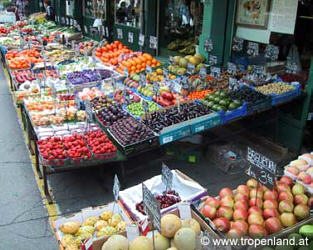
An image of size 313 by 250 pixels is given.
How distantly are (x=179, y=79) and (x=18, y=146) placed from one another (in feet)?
10.6

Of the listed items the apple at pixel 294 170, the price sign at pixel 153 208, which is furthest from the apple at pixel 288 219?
the price sign at pixel 153 208

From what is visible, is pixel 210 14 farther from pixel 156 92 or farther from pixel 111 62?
pixel 111 62

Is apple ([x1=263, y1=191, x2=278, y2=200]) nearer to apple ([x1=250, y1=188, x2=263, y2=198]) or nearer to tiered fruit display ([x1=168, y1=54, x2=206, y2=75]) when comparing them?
apple ([x1=250, y1=188, x2=263, y2=198])

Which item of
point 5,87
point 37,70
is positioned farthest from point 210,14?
point 5,87

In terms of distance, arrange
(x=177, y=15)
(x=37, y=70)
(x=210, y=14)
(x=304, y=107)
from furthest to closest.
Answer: (x=177, y=15) → (x=37, y=70) → (x=210, y=14) → (x=304, y=107)

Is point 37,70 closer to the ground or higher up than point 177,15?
closer to the ground

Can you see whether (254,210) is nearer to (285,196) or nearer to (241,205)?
(241,205)

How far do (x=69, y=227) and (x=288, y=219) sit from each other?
1926mm

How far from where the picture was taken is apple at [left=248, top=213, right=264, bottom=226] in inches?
119

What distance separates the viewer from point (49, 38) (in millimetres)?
12273

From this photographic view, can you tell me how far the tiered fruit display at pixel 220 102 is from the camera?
18.0ft

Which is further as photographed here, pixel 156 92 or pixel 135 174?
pixel 156 92

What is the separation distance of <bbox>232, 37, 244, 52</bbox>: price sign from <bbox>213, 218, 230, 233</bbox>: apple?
4943mm

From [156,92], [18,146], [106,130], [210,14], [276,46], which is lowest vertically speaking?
[18,146]
